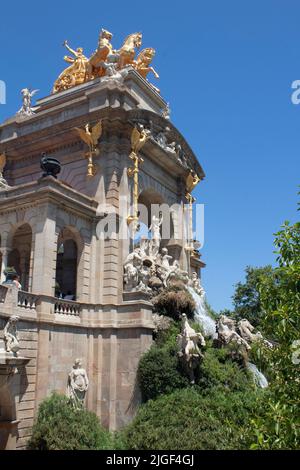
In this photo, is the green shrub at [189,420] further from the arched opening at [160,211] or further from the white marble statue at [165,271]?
the arched opening at [160,211]

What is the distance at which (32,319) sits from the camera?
691 inches

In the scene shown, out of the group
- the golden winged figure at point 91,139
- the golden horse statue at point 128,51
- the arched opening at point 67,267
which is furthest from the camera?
the golden horse statue at point 128,51

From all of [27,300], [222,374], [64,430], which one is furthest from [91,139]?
[64,430]

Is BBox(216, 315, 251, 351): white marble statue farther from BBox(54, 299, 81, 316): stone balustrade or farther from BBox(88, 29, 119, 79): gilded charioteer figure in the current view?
BBox(88, 29, 119, 79): gilded charioteer figure

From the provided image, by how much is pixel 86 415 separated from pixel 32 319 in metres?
4.08

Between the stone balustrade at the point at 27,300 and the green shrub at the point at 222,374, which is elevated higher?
the stone balustrade at the point at 27,300

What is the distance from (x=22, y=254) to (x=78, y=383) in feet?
34.6

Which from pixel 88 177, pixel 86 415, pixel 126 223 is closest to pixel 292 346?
pixel 86 415

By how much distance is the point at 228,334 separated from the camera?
2178cm

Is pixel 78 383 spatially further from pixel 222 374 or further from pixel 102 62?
pixel 102 62

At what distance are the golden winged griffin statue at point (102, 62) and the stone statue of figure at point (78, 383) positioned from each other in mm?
17271

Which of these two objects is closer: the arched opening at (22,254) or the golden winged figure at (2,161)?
the arched opening at (22,254)

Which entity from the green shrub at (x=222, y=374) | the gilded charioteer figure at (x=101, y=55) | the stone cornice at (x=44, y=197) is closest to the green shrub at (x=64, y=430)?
the green shrub at (x=222, y=374)

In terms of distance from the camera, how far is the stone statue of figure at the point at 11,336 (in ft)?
50.4
